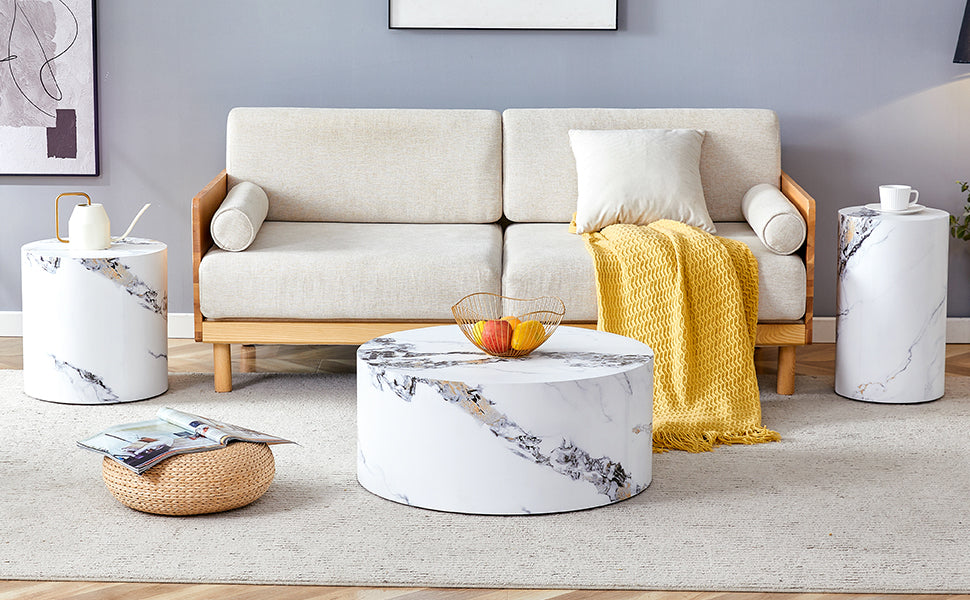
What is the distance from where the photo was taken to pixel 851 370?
326 cm

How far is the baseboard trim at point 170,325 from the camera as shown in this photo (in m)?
4.12

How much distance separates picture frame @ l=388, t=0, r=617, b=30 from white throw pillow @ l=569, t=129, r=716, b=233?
21.8 inches

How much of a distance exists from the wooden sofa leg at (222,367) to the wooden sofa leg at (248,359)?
28 centimetres

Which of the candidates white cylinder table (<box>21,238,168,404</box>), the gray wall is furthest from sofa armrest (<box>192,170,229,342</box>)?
the gray wall

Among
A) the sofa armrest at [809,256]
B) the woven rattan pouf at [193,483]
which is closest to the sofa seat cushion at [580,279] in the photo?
the sofa armrest at [809,256]

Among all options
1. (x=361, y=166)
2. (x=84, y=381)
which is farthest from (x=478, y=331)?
(x=361, y=166)

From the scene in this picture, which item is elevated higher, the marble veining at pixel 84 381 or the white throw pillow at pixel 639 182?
the white throw pillow at pixel 639 182

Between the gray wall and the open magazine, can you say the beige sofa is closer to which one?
the gray wall

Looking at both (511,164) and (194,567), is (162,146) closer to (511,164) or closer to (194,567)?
(511,164)

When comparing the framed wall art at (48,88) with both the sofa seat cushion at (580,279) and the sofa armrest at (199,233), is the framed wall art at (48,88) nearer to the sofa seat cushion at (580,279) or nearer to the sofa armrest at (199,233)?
the sofa armrest at (199,233)

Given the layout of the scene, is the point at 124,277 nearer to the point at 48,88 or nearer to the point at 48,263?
the point at 48,263

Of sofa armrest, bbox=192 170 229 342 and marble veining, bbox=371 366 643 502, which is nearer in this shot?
marble veining, bbox=371 366 643 502

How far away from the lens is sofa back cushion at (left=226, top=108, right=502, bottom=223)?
374 cm

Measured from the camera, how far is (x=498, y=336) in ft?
7.89
